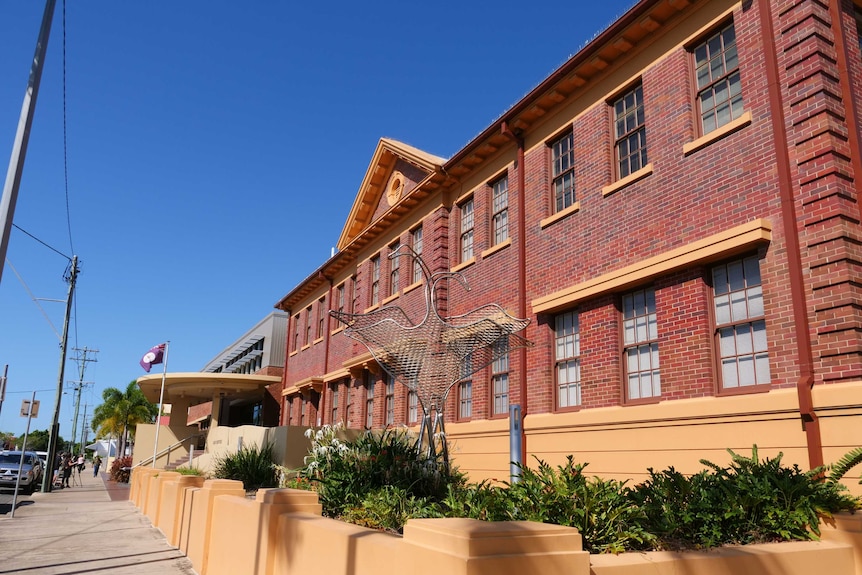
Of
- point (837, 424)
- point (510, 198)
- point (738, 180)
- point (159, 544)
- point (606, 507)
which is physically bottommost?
point (159, 544)

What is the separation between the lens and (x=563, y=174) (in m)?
13.9

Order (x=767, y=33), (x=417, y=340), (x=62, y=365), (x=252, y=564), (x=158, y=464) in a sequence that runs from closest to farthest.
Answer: (x=252, y=564) → (x=767, y=33) → (x=417, y=340) → (x=62, y=365) → (x=158, y=464)

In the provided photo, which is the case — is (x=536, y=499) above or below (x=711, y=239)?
below

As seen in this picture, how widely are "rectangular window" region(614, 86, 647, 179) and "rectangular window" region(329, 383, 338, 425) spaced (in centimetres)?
1524

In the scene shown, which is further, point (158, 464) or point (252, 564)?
point (158, 464)

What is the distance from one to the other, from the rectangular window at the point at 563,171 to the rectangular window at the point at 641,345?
9.16 feet

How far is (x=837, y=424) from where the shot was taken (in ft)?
26.3

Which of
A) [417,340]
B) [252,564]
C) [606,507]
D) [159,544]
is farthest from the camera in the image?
[159,544]

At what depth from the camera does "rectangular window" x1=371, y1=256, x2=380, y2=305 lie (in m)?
22.4

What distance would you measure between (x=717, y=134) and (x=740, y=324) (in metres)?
2.85

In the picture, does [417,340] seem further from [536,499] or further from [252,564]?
[536,499]

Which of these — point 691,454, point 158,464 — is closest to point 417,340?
point 691,454

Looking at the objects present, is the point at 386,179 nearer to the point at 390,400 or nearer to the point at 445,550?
the point at 390,400

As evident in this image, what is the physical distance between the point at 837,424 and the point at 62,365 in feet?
112
